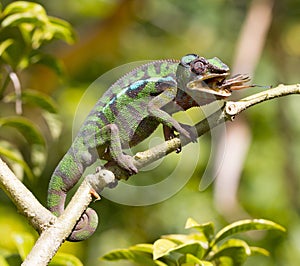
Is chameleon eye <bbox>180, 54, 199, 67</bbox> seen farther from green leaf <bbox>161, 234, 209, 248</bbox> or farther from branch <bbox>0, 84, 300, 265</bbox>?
green leaf <bbox>161, 234, 209, 248</bbox>

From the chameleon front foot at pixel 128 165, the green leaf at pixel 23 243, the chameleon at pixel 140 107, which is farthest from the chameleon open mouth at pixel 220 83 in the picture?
the green leaf at pixel 23 243

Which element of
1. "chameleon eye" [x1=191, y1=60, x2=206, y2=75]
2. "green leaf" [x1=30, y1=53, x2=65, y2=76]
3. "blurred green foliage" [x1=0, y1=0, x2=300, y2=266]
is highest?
"chameleon eye" [x1=191, y1=60, x2=206, y2=75]

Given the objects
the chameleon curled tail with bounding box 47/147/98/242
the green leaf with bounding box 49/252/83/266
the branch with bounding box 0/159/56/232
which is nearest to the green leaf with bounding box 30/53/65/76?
the chameleon curled tail with bounding box 47/147/98/242

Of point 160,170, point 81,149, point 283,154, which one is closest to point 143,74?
point 81,149

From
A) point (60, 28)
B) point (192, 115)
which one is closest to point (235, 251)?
point (60, 28)

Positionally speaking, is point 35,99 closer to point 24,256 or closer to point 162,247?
point 24,256

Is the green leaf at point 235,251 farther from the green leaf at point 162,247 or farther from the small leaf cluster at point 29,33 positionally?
the small leaf cluster at point 29,33

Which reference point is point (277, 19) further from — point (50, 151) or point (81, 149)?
point (81, 149)
